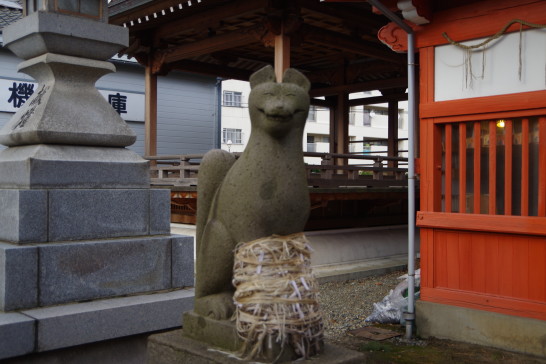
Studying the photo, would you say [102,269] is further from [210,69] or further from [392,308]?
[210,69]

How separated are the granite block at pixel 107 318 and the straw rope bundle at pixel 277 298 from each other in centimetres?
127

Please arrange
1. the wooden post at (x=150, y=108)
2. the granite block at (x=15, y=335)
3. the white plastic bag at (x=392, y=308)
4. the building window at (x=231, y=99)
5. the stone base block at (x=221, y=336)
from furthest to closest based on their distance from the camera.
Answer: the building window at (x=231, y=99)
the wooden post at (x=150, y=108)
the white plastic bag at (x=392, y=308)
the granite block at (x=15, y=335)
the stone base block at (x=221, y=336)

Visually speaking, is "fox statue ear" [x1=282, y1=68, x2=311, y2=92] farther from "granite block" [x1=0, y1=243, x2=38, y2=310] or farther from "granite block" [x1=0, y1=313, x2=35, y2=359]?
A: "granite block" [x1=0, y1=313, x2=35, y2=359]

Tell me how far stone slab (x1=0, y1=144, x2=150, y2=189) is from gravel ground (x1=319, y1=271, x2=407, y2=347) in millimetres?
2990

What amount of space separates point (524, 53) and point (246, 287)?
4074 mm

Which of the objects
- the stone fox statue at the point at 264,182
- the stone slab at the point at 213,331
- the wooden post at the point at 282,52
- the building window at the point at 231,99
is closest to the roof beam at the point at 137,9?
the wooden post at the point at 282,52

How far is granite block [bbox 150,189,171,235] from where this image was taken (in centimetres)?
414

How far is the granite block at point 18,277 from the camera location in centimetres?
338

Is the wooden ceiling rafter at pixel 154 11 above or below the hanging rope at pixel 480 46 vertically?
above

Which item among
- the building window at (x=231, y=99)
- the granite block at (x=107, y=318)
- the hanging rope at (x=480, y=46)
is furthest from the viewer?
the building window at (x=231, y=99)

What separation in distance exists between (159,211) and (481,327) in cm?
351

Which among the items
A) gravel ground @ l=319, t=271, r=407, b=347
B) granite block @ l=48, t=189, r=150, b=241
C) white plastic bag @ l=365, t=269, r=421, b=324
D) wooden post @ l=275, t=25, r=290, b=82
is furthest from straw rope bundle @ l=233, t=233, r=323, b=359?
wooden post @ l=275, t=25, r=290, b=82

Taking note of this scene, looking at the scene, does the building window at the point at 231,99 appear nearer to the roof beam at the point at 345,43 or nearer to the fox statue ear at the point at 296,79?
the roof beam at the point at 345,43

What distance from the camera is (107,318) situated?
3580mm
